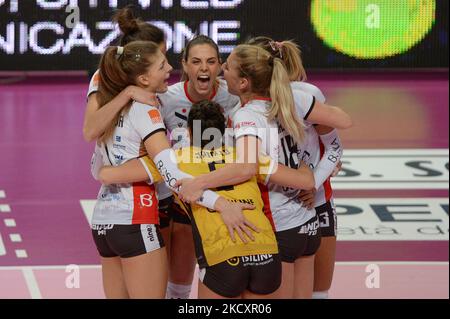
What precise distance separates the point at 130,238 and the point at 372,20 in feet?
27.3

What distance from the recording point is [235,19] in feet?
39.5

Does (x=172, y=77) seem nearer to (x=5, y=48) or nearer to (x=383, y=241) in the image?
(x=5, y=48)

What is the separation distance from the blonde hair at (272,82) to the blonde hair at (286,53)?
159 mm

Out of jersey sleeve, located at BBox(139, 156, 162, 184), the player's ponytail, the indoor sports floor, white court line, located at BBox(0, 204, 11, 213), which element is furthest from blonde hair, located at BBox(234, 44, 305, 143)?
white court line, located at BBox(0, 204, 11, 213)

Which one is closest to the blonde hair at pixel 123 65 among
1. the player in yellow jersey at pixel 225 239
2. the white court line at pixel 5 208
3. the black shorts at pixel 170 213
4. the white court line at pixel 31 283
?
the player in yellow jersey at pixel 225 239

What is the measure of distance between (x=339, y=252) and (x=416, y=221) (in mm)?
936

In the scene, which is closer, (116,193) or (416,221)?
(116,193)

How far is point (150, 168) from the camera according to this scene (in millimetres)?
4594

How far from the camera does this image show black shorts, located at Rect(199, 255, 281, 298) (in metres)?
4.27

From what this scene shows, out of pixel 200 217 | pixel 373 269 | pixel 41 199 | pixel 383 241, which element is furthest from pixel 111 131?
pixel 41 199

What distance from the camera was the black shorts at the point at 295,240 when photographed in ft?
15.3

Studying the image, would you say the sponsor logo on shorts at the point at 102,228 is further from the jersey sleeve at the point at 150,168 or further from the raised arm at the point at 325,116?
the raised arm at the point at 325,116

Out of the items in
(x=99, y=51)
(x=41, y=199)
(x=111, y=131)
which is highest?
(x=111, y=131)

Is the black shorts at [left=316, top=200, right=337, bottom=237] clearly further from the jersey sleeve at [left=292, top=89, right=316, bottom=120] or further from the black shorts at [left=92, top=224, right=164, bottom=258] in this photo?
the black shorts at [left=92, top=224, right=164, bottom=258]
